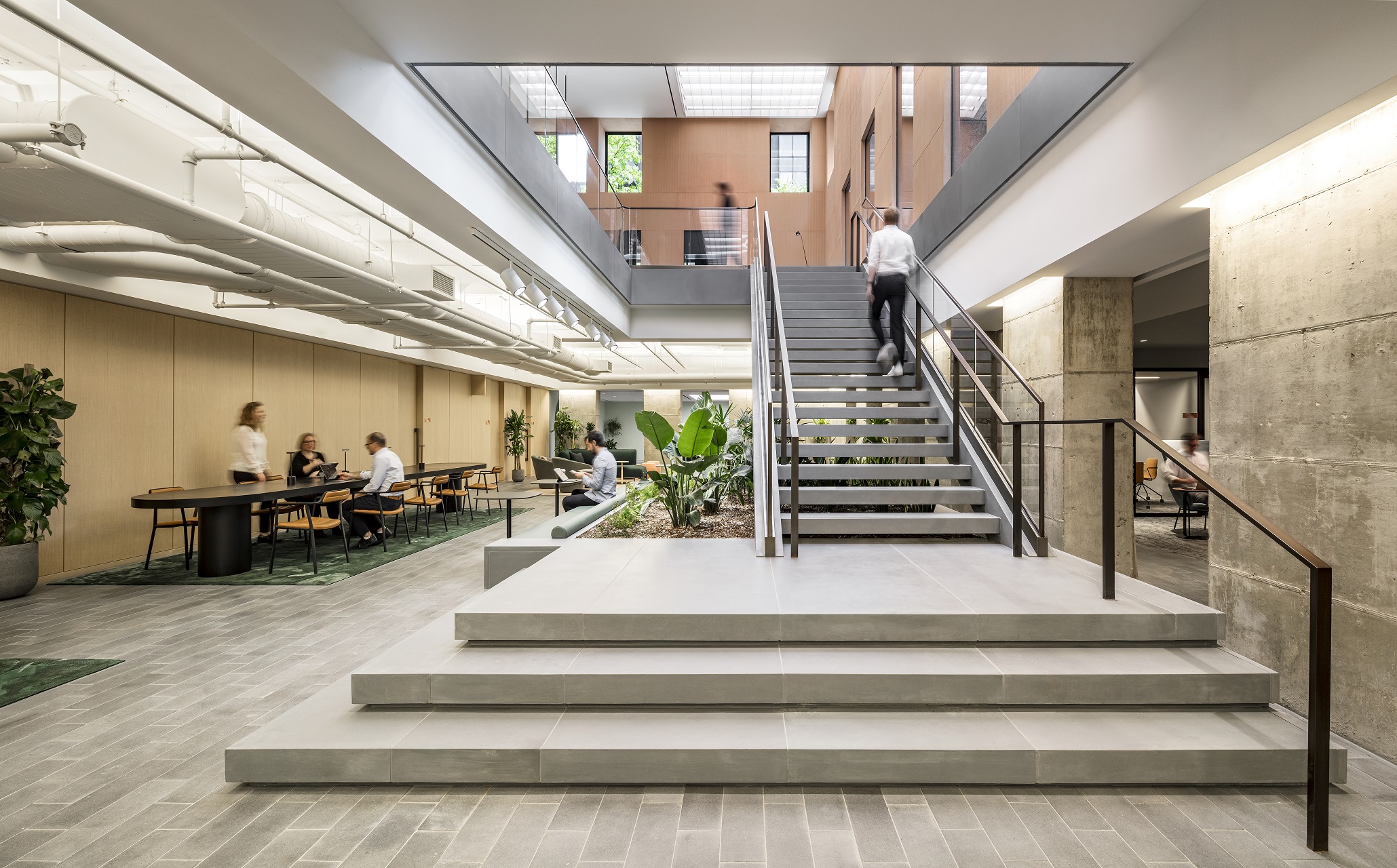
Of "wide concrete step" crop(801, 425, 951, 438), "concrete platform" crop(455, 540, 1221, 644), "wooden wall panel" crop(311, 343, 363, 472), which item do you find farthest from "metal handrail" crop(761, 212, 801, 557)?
"wooden wall panel" crop(311, 343, 363, 472)

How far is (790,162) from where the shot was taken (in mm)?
19203

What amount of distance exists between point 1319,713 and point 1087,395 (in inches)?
140

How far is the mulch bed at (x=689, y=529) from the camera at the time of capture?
5738mm

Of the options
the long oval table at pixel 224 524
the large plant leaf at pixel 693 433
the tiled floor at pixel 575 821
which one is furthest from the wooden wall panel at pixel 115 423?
the large plant leaf at pixel 693 433

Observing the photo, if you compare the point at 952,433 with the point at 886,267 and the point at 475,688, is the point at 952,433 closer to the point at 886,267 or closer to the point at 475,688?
the point at 886,267

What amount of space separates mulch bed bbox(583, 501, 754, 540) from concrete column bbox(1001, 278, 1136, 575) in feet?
8.86

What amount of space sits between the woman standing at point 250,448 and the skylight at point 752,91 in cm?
1214

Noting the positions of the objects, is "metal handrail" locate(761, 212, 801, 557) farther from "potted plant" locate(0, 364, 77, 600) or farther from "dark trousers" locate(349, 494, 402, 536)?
"potted plant" locate(0, 364, 77, 600)

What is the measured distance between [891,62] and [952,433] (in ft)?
10.5

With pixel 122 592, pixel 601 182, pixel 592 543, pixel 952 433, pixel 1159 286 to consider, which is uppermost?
pixel 601 182

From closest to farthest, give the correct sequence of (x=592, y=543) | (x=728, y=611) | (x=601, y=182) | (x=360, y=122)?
1. (x=728, y=611)
2. (x=360, y=122)
3. (x=592, y=543)
4. (x=601, y=182)

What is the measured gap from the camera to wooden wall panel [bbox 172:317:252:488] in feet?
26.7

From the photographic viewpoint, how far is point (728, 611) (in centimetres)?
325

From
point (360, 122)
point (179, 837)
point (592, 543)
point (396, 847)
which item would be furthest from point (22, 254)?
point (396, 847)
